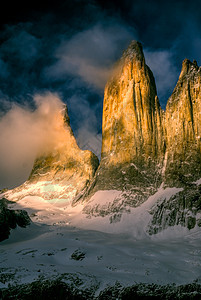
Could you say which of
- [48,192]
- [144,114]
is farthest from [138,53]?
[48,192]

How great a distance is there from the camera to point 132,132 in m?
43.0

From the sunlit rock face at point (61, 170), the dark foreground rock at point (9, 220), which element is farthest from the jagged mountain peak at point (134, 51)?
the dark foreground rock at point (9, 220)

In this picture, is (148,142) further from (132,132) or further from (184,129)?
(184,129)

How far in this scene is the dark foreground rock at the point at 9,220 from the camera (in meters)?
20.9

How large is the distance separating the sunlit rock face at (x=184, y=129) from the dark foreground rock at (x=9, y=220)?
20553 mm

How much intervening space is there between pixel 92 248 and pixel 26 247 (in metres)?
4.77

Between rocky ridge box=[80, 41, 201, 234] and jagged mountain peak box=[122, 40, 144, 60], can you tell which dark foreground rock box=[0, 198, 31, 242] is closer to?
rocky ridge box=[80, 41, 201, 234]

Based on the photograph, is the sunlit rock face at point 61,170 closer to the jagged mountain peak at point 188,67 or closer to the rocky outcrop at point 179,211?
the rocky outcrop at point 179,211

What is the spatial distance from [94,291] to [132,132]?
115 feet

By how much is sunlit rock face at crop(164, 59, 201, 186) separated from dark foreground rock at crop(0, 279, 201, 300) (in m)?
23.0

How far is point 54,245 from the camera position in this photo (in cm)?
1714

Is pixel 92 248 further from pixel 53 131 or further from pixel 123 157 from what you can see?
pixel 53 131

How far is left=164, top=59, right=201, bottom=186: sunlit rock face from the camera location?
33.5 meters

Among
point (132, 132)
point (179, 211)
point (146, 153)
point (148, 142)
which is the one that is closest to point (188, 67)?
point (132, 132)
